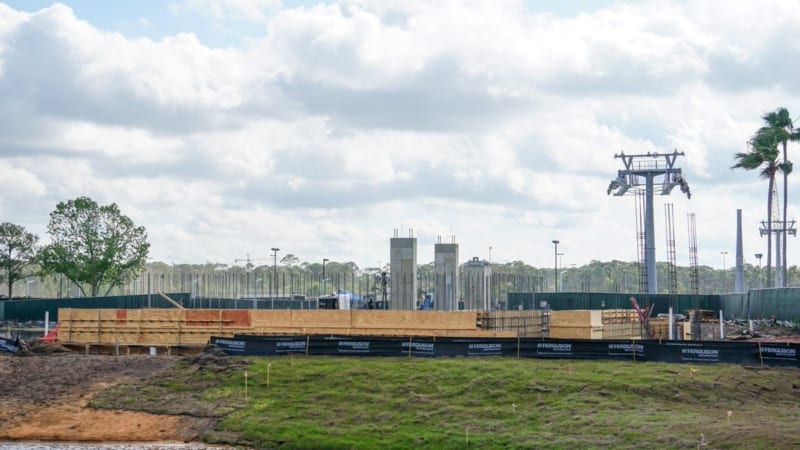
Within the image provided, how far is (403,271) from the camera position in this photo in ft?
176

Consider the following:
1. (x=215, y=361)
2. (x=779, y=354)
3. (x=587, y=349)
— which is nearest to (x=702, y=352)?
(x=779, y=354)

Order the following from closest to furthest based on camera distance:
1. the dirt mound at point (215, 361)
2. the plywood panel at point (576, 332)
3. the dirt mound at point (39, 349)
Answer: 1. the dirt mound at point (215, 361)
2. the dirt mound at point (39, 349)
3. the plywood panel at point (576, 332)

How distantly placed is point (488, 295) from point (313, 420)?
2342 centimetres

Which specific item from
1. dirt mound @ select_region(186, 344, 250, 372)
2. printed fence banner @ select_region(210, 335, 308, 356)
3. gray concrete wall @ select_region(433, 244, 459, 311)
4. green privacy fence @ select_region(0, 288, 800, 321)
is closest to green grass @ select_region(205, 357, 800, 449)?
dirt mound @ select_region(186, 344, 250, 372)

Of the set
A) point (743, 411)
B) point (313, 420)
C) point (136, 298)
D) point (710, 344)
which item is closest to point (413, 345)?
point (313, 420)

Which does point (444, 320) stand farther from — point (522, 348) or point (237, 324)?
point (237, 324)

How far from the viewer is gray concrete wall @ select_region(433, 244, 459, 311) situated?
55844 millimetres

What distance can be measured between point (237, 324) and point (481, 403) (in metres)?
17.8

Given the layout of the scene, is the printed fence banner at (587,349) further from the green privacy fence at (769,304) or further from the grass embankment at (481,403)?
the green privacy fence at (769,304)

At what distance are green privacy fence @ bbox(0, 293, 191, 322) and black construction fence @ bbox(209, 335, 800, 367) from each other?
30095 mm

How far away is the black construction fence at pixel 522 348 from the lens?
1534 inches

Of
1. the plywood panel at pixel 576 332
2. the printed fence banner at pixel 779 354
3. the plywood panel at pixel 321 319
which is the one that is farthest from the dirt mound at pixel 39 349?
the printed fence banner at pixel 779 354

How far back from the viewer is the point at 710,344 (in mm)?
39375

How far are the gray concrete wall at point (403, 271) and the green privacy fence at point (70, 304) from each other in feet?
78.4
